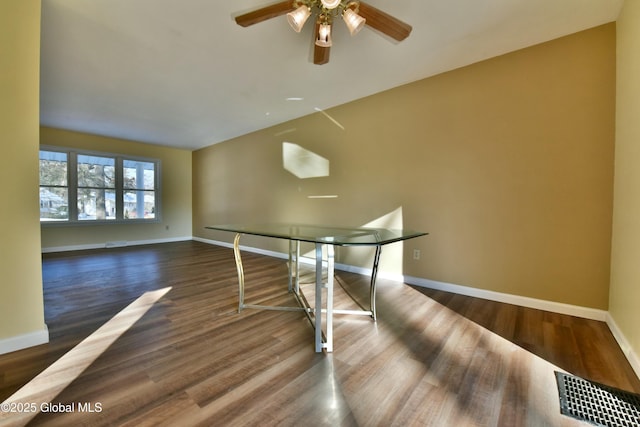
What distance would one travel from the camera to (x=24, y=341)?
1673 millimetres

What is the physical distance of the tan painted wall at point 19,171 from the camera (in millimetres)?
1588

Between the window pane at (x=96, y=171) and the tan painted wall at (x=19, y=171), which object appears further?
the window pane at (x=96, y=171)

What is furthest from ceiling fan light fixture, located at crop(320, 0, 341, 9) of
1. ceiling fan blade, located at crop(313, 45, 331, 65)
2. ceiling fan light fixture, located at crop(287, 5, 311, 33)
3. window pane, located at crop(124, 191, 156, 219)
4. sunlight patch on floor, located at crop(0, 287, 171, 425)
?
window pane, located at crop(124, 191, 156, 219)

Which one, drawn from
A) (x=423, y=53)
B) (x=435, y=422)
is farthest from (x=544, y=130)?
(x=435, y=422)

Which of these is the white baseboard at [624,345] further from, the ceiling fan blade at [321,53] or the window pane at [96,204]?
the window pane at [96,204]

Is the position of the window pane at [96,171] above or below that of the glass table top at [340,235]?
above

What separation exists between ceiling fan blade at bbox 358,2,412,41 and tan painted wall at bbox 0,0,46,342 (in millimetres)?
2173

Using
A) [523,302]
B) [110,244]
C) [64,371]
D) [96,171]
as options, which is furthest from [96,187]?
[523,302]

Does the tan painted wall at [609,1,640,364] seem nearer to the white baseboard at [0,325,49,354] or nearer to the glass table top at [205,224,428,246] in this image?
the glass table top at [205,224,428,246]

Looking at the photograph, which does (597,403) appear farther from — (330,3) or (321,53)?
(321,53)

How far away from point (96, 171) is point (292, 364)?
6.41 m

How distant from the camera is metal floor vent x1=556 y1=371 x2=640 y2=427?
1.16 meters

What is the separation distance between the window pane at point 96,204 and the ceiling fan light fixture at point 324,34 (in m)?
6.09

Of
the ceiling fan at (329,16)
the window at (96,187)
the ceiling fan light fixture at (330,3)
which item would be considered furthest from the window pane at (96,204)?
the ceiling fan light fixture at (330,3)
